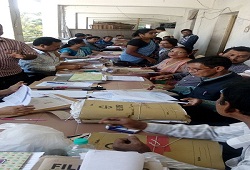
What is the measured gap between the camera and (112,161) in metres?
0.45

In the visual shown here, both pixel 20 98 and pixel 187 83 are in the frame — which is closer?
pixel 20 98

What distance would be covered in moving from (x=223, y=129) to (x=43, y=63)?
6.57 feet

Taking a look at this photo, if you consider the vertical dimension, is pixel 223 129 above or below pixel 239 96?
below

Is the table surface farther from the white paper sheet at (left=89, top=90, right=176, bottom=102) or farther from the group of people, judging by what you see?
the white paper sheet at (left=89, top=90, right=176, bottom=102)

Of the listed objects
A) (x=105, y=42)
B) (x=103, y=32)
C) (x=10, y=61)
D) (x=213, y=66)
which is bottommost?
(x=105, y=42)

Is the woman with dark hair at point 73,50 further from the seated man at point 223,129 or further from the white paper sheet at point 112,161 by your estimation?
the white paper sheet at point 112,161

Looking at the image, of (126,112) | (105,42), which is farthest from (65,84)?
(105,42)

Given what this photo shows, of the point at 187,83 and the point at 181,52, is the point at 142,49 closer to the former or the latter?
the point at 181,52

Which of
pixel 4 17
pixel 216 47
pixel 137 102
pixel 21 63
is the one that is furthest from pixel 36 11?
pixel 137 102

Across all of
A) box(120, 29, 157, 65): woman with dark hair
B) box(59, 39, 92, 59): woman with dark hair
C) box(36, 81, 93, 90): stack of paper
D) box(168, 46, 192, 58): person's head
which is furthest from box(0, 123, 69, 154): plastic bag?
box(59, 39, 92, 59): woman with dark hair

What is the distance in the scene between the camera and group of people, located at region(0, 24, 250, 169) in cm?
66

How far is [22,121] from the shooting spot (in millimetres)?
892

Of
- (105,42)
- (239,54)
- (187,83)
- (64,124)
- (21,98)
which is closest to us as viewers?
(64,124)

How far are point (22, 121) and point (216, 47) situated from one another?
A: 540 cm
